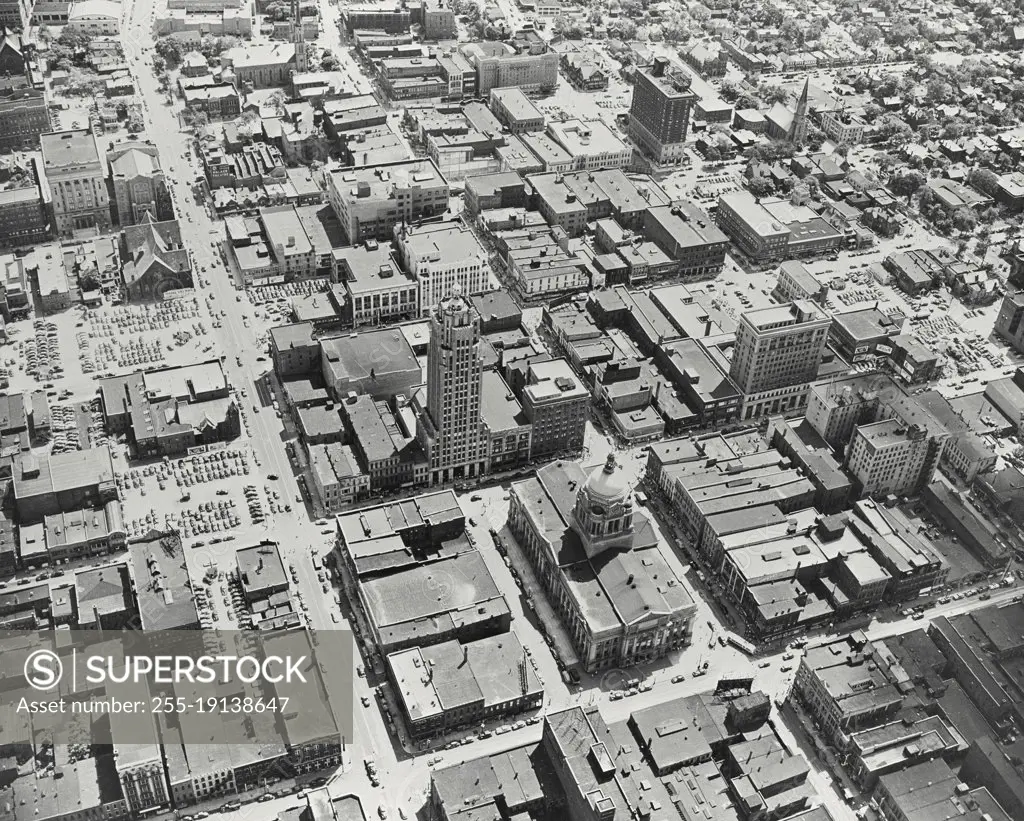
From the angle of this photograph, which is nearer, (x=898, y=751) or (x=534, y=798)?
(x=534, y=798)

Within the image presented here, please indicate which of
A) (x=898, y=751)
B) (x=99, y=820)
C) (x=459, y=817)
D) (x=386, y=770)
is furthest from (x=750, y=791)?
(x=99, y=820)

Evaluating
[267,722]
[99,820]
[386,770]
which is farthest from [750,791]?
[99,820]

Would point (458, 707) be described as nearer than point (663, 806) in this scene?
No

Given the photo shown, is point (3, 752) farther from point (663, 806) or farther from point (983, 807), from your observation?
point (983, 807)

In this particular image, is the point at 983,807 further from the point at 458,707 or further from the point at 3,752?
the point at 3,752

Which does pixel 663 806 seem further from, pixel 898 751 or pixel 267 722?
pixel 267 722

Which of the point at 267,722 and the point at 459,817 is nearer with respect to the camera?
the point at 459,817

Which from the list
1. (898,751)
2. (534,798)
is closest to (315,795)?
(534,798)
